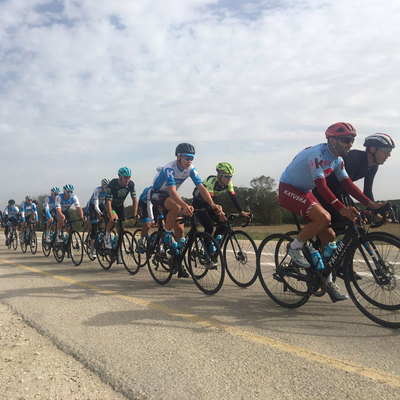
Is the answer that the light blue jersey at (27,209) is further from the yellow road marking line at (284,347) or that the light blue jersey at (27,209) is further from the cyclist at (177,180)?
the yellow road marking line at (284,347)

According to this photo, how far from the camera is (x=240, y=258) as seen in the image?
5590 mm

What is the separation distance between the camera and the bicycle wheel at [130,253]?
7.23 m

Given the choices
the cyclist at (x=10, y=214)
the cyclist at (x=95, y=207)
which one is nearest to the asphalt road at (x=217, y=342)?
the cyclist at (x=95, y=207)

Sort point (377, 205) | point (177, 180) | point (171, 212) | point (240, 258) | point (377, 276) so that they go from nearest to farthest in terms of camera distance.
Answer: point (377, 276), point (377, 205), point (240, 258), point (171, 212), point (177, 180)

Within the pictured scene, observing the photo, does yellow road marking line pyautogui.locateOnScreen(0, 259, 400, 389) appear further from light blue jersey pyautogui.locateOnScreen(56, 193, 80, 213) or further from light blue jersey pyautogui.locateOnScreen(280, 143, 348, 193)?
light blue jersey pyautogui.locateOnScreen(56, 193, 80, 213)

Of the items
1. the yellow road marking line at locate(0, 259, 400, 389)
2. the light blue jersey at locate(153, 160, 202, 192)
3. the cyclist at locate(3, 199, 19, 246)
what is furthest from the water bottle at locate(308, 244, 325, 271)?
the cyclist at locate(3, 199, 19, 246)

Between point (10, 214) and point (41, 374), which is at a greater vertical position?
point (10, 214)

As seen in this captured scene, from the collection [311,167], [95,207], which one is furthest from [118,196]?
[311,167]

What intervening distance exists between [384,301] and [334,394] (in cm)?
179

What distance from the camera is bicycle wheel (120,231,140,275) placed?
723 centimetres

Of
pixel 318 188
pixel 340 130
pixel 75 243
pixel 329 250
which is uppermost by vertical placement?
pixel 340 130

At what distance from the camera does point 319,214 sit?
389 centimetres

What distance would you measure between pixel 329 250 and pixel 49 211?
9219 millimetres

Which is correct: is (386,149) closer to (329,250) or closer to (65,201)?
(329,250)
